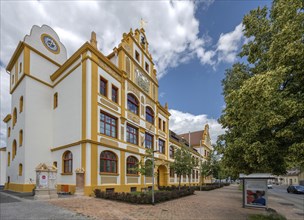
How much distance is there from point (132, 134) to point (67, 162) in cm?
772

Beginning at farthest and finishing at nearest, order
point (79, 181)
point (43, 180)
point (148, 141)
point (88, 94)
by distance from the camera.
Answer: point (148, 141) < point (88, 94) < point (79, 181) < point (43, 180)

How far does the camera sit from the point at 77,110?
20.3 m

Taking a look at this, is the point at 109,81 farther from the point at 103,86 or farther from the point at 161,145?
the point at 161,145

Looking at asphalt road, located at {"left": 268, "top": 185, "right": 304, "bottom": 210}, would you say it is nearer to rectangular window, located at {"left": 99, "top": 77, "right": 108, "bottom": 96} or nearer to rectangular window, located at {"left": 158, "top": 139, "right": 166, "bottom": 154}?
rectangular window, located at {"left": 158, "top": 139, "right": 166, "bottom": 154}

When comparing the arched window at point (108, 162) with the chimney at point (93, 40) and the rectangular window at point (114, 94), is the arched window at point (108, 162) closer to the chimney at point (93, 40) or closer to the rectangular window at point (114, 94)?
the rectangular window at point (114, 94)

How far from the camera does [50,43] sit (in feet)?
87.3

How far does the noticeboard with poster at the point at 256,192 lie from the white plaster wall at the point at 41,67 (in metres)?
21.3

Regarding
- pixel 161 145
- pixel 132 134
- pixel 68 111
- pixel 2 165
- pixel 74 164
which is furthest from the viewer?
pixel 2 165

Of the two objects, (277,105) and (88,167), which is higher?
(277,105)

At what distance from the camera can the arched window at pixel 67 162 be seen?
65.8ft

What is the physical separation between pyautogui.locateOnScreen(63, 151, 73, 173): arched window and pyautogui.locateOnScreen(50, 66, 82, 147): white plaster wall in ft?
3.43

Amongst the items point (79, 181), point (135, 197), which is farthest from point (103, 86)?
point (135, 197)

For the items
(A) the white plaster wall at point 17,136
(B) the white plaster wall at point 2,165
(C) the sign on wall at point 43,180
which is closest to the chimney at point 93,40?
(A) the white plaster wall at point 17,136

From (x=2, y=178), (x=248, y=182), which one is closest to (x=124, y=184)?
(x=248, y=182)
